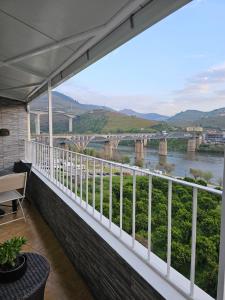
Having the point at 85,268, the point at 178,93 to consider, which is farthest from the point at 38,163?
the point at 178,93

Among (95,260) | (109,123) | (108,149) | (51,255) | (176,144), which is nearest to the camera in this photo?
(176,144)

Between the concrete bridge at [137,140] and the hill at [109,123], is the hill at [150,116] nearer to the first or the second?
the hill at [109,123]

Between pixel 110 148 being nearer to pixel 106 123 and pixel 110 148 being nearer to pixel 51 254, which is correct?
pixel 106 123

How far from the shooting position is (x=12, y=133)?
24.5 feet

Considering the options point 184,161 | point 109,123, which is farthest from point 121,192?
point 109,123

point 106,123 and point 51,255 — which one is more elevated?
point 106,123

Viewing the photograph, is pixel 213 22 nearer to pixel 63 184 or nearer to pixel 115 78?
pixel 63 184

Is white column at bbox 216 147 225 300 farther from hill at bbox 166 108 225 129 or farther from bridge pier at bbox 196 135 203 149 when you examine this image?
bridge pier at bbox 196 135 203 149

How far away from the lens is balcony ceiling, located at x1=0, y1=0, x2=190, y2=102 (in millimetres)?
1549

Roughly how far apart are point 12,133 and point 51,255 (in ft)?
18.0

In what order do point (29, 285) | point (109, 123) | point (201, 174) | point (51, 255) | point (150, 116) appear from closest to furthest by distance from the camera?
point (201, 174) < point (29, 285) < point (150, 116) < point (51, 255) < point (109, 123)

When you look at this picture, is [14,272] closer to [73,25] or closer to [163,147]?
[163,147]

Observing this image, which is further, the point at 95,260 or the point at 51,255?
the point at 51,255

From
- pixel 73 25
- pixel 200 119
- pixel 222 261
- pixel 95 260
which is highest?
pixel 73 25
